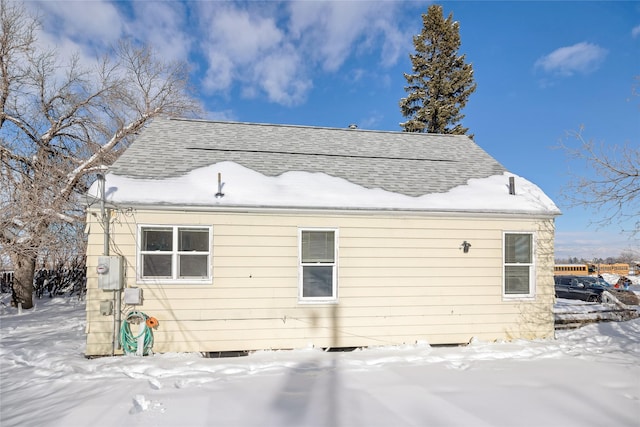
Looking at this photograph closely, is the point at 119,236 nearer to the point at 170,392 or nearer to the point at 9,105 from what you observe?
the point at 170,392

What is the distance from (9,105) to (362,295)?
515 inches

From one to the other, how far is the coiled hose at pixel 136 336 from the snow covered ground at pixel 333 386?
21 centimetres

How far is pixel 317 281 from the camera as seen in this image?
6789mm

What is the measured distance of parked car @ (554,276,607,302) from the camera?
1501 centimetres

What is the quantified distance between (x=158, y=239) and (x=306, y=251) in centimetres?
269

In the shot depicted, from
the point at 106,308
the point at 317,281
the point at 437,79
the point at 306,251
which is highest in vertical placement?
the point at 437,79

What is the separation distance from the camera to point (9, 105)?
38.3ft

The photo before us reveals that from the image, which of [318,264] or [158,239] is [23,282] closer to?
[158,239]

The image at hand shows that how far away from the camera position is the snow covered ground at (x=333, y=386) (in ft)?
12.6

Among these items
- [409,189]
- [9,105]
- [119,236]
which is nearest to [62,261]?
[9,105]

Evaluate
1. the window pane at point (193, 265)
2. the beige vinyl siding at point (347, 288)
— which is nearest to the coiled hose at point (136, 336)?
the beige vinyl siding at point (347, 288)

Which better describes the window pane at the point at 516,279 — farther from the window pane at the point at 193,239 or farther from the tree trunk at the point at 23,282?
the tree trunk at the point at 23,282

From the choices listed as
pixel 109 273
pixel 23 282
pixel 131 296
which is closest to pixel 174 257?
pixel 131 296

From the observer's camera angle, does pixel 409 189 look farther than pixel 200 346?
Yes
